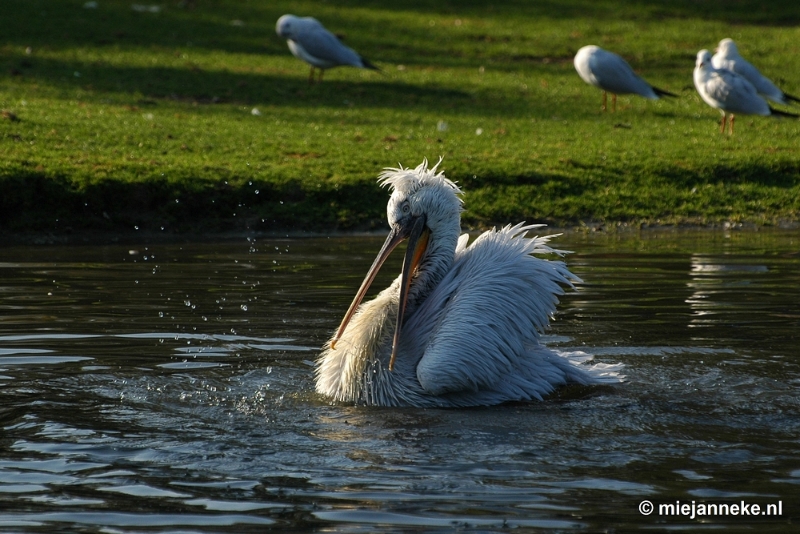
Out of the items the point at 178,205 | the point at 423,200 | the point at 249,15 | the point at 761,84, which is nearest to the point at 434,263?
the point at 423,200

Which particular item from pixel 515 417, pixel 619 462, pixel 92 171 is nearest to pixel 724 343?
pixel 515 417

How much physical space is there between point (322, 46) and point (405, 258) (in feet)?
42.5

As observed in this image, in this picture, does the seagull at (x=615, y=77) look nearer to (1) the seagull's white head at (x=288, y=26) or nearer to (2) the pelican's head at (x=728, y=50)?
(2) the pelican's head at (x=728, y=50)

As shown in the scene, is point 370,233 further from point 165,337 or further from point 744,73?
point 744,73

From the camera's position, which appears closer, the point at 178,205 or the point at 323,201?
the point at 178,205

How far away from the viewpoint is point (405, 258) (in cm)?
572

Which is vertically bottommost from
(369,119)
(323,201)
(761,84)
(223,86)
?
(323,201)

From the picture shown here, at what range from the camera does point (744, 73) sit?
1691 cm

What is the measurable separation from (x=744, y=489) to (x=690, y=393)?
1629 mm

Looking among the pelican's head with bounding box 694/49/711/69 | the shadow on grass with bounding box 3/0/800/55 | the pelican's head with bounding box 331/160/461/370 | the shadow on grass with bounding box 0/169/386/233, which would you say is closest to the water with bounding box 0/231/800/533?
the pelican's head with bounding box 331/160/461/370

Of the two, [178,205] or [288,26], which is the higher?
[288,26]

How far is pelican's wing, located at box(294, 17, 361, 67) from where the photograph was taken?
1816cm

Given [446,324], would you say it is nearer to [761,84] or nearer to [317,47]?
[761,84]

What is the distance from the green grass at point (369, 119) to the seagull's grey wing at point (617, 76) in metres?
0.49
